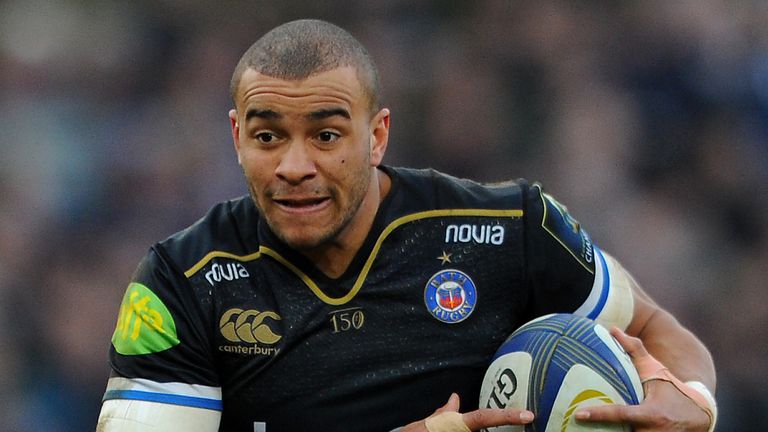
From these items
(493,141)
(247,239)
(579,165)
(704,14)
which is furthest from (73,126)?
(247,239)

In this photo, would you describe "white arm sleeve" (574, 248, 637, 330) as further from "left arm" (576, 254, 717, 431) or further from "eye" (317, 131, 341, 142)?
"eye" (317, 131, 341, 142)

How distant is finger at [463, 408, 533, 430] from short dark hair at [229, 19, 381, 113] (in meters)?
0.96

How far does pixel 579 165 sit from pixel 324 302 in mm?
4625

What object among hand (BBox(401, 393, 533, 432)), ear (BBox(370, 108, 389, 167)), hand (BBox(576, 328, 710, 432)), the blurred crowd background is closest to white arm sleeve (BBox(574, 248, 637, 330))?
hand (BBox(576, 328, 710, 432))

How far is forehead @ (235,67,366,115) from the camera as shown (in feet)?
11.8

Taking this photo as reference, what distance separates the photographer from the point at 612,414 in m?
3.39

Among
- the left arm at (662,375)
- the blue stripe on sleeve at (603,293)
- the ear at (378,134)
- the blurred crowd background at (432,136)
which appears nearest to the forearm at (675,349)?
the left arm at (662,375)

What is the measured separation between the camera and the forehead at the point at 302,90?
11.8ft

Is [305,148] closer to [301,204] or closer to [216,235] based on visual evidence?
[301,204]

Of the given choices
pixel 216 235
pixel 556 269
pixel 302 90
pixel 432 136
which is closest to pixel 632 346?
pixel 556 269

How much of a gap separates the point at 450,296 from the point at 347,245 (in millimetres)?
356

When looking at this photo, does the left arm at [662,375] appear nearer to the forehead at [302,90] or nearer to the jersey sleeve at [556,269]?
the jersey sleeve at [556,269]

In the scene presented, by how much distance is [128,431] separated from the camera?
11.9ft

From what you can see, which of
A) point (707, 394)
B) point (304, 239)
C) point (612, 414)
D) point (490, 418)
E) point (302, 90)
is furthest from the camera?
point (707, 394)
